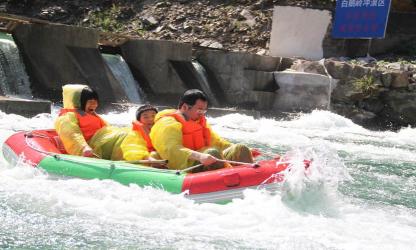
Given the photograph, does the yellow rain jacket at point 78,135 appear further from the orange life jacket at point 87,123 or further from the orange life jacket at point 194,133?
the orange life jacket at point 194,133

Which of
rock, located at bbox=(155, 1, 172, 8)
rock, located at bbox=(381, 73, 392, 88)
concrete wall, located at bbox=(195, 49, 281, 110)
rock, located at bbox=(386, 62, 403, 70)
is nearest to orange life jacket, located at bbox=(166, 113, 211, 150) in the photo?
concrete wall, located at bbox=(195, 49, 281, 110)

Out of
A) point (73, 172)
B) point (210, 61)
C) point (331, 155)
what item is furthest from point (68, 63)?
point (331, 155)

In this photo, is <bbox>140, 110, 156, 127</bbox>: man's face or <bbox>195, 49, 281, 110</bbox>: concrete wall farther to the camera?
<bbox>195, 49, 281, 110</bbox>: concrete wall

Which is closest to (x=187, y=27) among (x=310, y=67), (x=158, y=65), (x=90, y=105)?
(x=158, y=65)

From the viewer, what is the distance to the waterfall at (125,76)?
549 inches

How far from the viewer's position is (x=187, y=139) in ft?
18.4

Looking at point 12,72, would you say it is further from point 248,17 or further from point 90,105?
point 248,17

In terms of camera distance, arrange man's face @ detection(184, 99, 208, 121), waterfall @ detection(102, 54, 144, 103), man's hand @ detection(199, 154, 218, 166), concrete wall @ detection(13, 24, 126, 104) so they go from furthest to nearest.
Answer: waterfall @ detection(102, 54, 144, 103)
concrete wall @ detection(13, 24, 126, 104)
man's face @ detection(184, 99, 208, 121)
man's hand @ detection(199, 154, 218, 166)

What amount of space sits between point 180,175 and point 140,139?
837mm

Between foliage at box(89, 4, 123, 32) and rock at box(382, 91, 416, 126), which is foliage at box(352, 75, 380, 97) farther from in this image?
foliage at box(89, 4, 123, 32)

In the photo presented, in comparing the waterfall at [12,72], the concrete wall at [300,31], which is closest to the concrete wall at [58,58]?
the waterfall at [12,72]

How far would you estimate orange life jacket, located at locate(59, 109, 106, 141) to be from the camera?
19.6 ft

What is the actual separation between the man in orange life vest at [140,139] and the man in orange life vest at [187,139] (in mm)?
156

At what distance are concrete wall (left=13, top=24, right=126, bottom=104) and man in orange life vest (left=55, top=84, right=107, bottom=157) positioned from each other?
→ 273 inches
